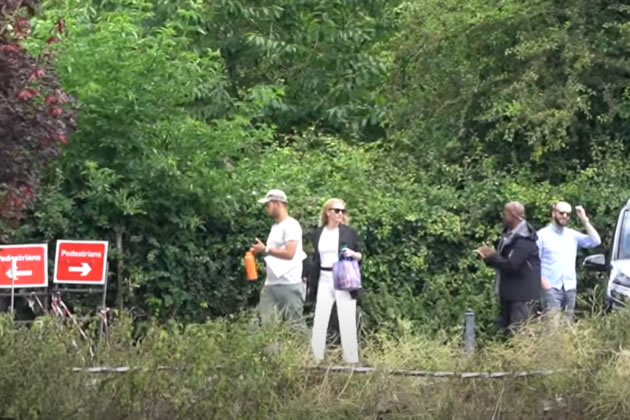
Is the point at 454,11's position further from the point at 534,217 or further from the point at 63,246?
the point at 63,246

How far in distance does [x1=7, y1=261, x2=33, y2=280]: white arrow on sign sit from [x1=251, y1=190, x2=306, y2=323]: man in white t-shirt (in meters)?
2.19

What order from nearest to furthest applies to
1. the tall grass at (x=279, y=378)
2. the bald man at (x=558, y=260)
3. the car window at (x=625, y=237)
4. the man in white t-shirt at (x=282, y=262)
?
1. the tall grass at (x=279, y=378)
2. the man in white t-shirt at (x=282, y=262)
3. the car window at (x=625, y=237)
4. the bald man at (x=558, y=260)

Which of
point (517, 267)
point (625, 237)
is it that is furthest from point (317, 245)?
point (625, 237)

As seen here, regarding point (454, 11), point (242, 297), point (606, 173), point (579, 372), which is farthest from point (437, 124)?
point (579, 372)

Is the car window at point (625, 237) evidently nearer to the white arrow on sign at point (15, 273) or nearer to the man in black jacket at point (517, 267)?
the man in black jacket at point (517, 267)

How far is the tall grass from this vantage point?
8.39m

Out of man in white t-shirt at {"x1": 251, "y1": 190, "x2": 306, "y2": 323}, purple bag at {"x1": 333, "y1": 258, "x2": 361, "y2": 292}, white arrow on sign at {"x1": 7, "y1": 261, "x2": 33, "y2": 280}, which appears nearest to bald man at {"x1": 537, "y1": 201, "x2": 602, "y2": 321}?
purple bag at {"x1": 333, "y1": 258, "x2": 361, "y2": 292}

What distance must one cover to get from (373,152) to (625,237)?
6032 millimetres

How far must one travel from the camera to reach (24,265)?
13375 millimetres

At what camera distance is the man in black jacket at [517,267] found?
12.9 meters

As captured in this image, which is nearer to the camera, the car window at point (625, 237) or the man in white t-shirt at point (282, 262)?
the man in white t-shirt at point (282, 262)

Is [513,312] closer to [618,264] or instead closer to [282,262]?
[618,264]

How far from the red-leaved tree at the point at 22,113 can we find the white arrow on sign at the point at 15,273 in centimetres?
456

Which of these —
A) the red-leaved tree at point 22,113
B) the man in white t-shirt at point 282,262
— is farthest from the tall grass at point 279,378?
the man in white t-shirt at point 282,262
